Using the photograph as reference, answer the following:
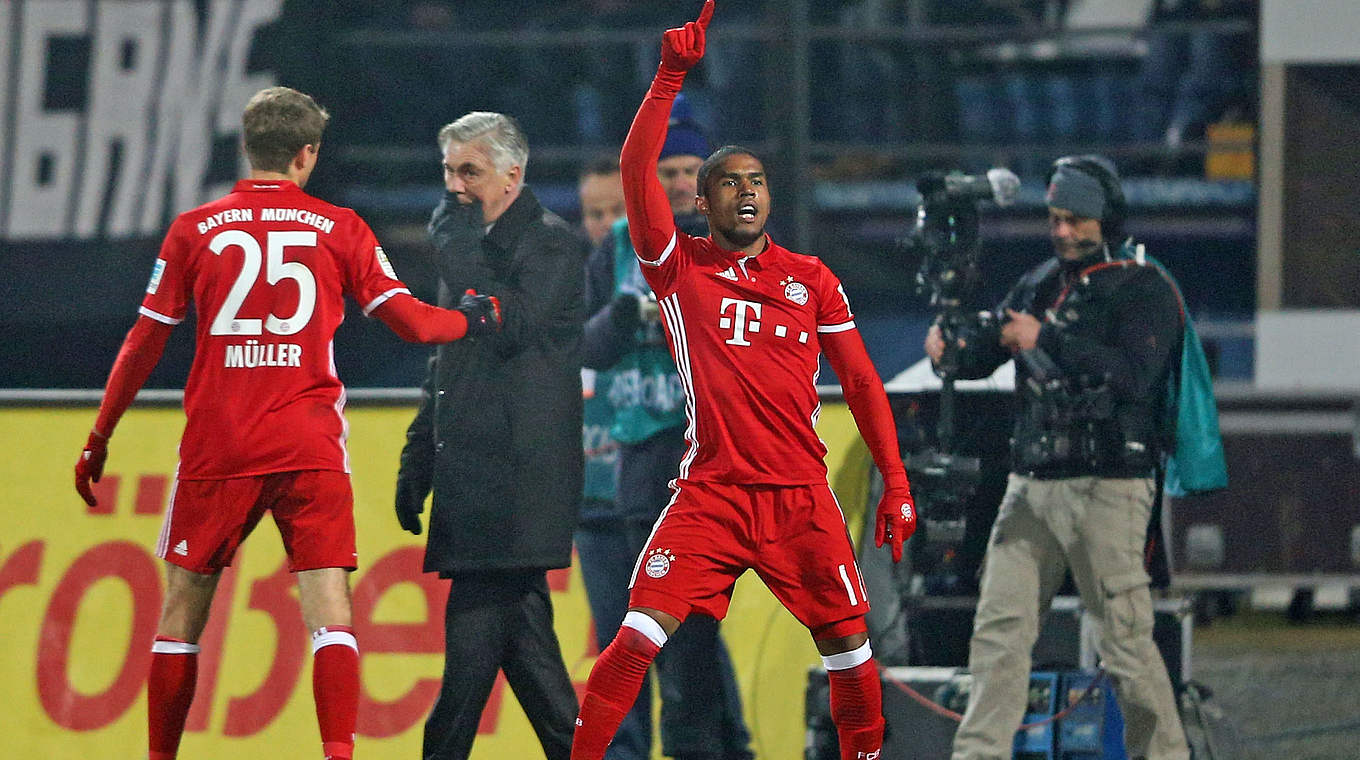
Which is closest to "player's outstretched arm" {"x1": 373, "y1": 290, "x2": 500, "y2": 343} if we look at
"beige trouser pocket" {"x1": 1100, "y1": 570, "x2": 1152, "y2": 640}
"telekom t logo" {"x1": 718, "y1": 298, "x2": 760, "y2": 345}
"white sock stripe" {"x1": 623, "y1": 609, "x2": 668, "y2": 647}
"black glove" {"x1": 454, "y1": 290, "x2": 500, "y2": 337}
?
"black glove" {"x1": 454, "y1": 290, "x2": 500, "y2": 337}

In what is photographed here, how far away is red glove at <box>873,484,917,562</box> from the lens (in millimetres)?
4402

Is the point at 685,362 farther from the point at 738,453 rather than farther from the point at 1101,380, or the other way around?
the point at 1101,380

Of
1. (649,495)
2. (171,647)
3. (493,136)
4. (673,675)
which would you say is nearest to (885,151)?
(649,495)

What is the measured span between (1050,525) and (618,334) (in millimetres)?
1423

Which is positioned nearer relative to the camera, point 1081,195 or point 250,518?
point 250,518

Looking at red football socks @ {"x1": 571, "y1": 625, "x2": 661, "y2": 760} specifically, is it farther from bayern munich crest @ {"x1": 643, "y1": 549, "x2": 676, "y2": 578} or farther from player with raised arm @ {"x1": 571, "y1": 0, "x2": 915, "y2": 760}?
bayern munich crest @ {"x1": 643, "y1": 549, "x2": 676, "y2": 578}

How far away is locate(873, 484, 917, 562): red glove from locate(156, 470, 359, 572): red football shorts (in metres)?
1.34

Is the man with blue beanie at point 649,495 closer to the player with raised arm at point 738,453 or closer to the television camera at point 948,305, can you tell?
the television camera at point 948,305

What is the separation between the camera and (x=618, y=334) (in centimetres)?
543

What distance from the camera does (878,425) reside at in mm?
4469

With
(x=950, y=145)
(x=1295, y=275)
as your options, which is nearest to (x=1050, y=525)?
(x=1295, y=275)

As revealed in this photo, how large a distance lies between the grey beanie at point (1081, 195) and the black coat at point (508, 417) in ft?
5.13

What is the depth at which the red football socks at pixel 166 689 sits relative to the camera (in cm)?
438

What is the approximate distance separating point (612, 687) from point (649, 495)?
4.02ft
